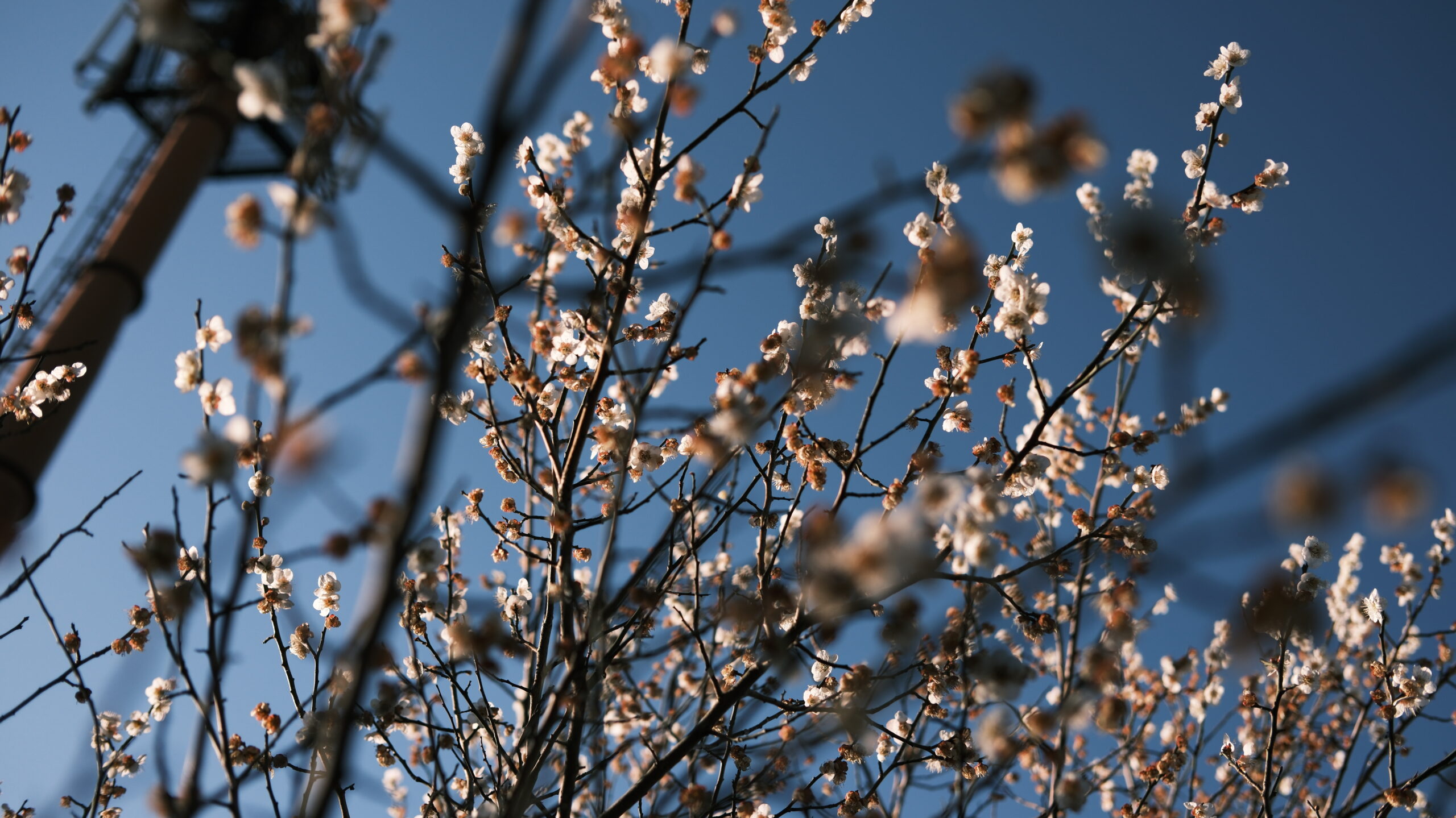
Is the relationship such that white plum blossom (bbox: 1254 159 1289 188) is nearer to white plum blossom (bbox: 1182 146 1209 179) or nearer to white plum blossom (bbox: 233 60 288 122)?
white plum blossom (bbox: 1182 146 1209 179)

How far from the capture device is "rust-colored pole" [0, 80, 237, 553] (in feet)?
18.2

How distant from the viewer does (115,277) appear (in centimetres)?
704

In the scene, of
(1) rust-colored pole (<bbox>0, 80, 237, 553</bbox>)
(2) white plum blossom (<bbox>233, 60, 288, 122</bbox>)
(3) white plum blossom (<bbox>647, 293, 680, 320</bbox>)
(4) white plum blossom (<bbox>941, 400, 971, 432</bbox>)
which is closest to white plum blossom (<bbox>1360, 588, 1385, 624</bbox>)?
(4) white plum blossom (<bbox>941, 400, 971, 432</bbox>)

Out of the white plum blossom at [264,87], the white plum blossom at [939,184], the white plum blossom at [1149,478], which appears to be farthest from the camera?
the white plum blossom at [1149,478]

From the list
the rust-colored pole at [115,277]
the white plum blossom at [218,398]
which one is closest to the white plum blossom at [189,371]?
the white plum blossom at [218,398]

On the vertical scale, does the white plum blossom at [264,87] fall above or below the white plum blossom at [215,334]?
below

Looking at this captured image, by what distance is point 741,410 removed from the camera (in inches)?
87.9

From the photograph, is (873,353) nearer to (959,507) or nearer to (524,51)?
(959,507)

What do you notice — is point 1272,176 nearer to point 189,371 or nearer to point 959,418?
point 959,418

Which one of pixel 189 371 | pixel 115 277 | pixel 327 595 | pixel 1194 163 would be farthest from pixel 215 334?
pixel 115 277

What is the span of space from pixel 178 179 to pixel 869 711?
918 centimetres

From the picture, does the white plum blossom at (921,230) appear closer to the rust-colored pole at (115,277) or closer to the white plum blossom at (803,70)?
the white plum blossom at (803,70)

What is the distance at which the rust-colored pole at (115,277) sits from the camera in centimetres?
554

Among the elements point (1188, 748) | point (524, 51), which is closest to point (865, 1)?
point (524, 51)
